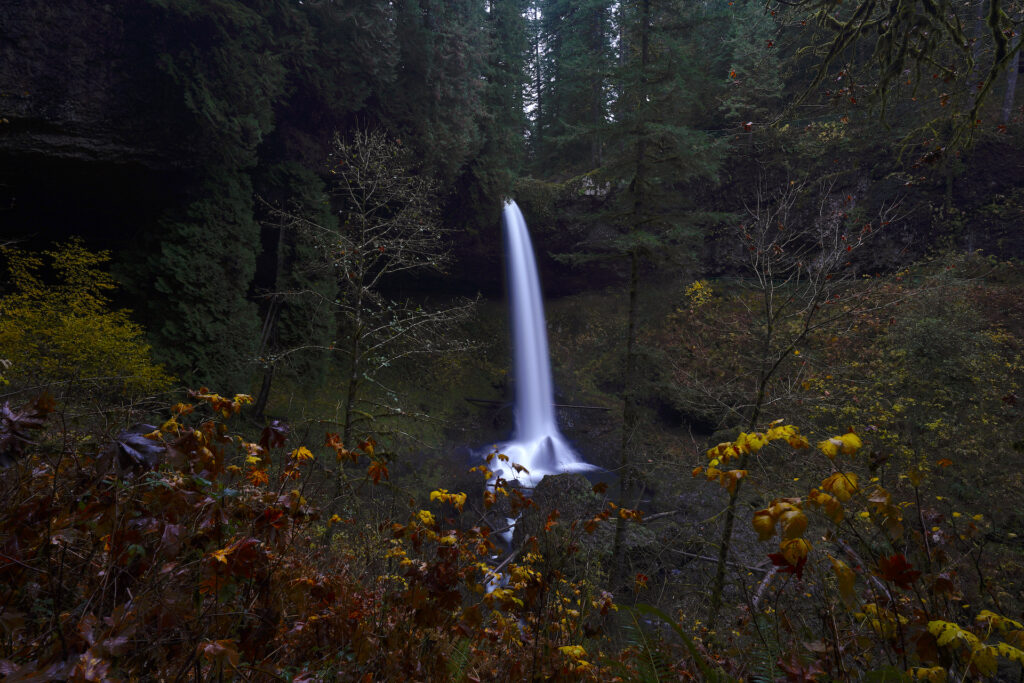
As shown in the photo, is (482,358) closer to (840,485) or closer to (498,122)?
(498,122)

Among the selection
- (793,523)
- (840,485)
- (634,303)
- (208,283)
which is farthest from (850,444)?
(208,283)

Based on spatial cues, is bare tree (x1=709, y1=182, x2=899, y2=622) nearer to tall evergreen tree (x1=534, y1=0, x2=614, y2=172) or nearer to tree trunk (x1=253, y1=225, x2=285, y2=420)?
tall evergreen tree (x1=534, y1=0, x2=614, y2=172)

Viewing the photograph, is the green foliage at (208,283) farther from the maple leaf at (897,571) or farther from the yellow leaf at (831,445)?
the maple leaf at (897,571)

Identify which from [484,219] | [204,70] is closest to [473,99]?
[484,219]

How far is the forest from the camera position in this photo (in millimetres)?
1668

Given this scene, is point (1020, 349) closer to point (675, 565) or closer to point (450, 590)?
point (675, 565)

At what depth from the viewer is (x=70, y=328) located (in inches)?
267

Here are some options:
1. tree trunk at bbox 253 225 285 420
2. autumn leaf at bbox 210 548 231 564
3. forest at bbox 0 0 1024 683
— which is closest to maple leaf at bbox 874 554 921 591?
forest at bbox 0 0 1024 683

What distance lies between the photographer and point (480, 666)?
2.44 metres

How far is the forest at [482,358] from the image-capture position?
5.47ft

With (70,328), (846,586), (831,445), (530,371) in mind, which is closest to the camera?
(846,586)

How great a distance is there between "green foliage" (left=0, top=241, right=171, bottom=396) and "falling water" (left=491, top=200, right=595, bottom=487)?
873 centimetres

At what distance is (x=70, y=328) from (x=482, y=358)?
35.9 ft

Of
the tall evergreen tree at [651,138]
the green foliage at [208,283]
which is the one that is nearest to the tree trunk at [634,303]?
the tall evergreen tree at [651,138]
